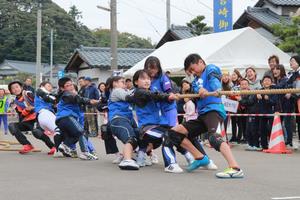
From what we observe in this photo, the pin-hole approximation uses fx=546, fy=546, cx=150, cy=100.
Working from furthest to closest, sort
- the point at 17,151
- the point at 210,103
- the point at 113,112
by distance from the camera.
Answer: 1. the point at 17,151
2. the point at 113,112
3. the point at 210,103

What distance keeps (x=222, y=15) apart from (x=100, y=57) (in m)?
10.3

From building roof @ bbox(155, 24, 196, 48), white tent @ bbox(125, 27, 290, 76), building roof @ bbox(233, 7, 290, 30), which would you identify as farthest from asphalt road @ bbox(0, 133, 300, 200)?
building roof @ bbox(155, 24, 196, 48)

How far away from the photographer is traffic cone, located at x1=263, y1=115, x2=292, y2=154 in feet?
37.9

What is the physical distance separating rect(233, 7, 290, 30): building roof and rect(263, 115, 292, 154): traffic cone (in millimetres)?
16730

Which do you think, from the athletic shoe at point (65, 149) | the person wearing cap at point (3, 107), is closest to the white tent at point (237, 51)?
the person wearing cap at point (3, 107)

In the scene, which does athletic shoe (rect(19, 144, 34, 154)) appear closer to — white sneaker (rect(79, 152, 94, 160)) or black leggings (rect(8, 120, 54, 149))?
black leggings (rect(8, 120, 54, 149))

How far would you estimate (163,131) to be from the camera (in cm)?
851

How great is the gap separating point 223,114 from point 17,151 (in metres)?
6.10

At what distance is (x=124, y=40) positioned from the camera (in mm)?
91250

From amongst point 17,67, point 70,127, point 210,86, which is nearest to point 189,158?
point 210,86

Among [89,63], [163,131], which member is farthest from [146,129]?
[89,63]

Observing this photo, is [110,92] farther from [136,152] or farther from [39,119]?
[39,119]

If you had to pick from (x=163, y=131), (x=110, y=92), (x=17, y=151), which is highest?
(x=110, y=92)

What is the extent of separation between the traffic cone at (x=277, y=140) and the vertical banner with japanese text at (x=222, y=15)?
967 cm
